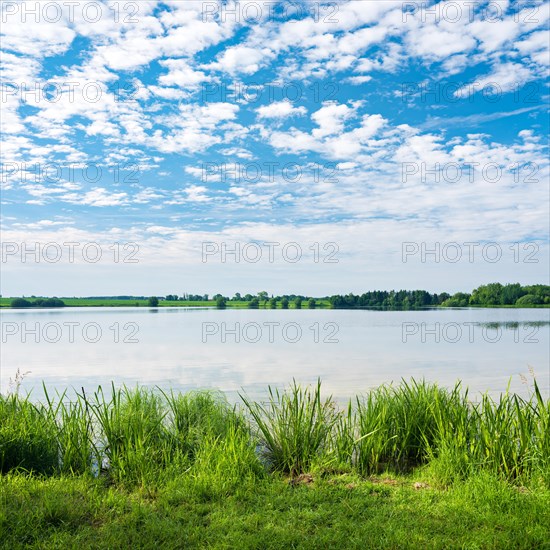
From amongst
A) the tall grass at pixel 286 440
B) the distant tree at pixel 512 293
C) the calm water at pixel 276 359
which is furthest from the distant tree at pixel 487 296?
the tall grass at pixel 286 440

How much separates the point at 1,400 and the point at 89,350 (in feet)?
68.7

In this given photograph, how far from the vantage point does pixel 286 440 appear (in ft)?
18.6

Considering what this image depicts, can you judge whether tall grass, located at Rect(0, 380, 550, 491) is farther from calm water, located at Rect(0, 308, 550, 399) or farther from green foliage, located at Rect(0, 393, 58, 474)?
calm water, located at Rect(0, 308, 550, 399)

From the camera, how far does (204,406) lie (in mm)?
6730

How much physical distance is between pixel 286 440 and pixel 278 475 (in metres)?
0.46

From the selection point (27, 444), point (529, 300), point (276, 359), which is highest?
point (529, 300)

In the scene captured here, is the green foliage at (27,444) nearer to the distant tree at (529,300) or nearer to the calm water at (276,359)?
the calm water at (276,359)

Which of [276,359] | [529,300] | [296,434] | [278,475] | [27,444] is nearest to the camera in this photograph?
[278,475]

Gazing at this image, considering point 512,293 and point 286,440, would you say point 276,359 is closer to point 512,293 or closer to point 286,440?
point 286,440

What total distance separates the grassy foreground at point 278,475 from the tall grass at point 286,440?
18 mm

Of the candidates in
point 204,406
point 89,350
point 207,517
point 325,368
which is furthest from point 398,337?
point 207,517

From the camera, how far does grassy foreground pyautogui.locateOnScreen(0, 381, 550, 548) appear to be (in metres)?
3.87

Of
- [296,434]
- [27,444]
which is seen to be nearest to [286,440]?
[296,434]

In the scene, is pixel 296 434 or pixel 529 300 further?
pixel 529 300
